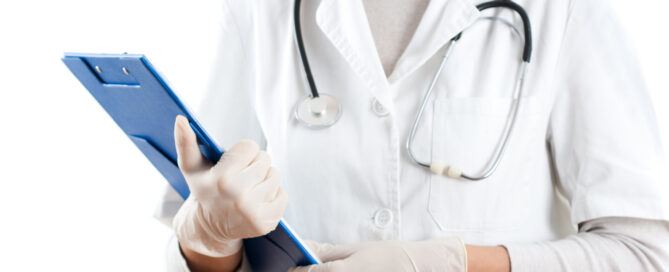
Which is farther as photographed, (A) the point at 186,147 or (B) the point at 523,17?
(B) the point at 523,17

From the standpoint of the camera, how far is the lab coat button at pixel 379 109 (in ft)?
2.63

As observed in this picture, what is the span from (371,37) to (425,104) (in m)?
0.14

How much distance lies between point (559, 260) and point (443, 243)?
0.18 meters

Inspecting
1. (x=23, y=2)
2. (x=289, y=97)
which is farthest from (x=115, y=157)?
(x=289, y=97)

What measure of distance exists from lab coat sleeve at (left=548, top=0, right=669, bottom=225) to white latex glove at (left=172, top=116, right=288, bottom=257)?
1.59ft

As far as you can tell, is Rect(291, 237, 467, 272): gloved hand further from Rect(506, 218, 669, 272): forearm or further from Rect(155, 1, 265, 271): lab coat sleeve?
Rect(155, 1, 265, 271): lab coat sleeve

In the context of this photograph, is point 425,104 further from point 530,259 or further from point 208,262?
point 208,262

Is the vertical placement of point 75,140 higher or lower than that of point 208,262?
higher

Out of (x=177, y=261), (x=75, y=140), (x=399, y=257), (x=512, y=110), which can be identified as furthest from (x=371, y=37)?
(x=75, y=140)

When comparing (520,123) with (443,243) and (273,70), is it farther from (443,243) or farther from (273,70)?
(273,70)

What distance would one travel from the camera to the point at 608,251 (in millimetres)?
730

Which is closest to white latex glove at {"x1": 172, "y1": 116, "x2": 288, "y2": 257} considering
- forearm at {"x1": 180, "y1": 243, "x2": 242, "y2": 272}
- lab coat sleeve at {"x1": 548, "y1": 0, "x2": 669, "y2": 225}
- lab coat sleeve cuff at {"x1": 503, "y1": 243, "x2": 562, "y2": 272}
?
forearm at {"x1": 180, "y1": 243, "x2": 242, "y2": 272}

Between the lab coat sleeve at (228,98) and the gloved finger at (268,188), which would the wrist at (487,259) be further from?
the lab coat sleeve at (228,98)

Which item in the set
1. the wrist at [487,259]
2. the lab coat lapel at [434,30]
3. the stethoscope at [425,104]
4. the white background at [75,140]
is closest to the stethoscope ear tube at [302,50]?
the stethoscope at [425,104]
